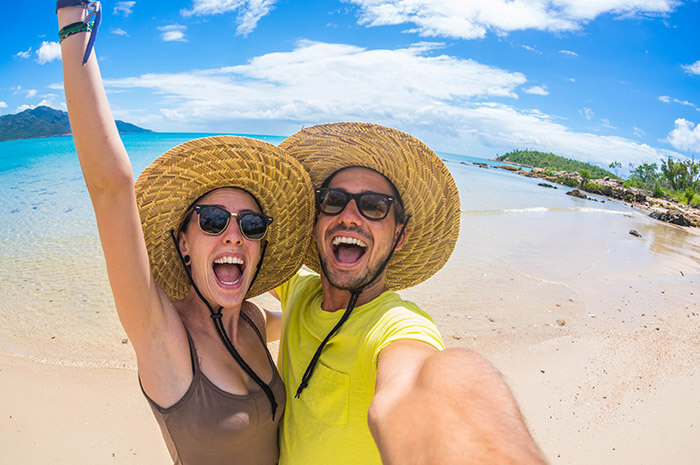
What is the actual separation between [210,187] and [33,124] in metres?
141

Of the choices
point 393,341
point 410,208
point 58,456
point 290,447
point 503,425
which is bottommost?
point 58,456

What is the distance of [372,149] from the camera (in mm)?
2477

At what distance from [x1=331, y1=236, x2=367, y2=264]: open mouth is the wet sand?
1464 millimetres

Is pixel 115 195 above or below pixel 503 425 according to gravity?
above

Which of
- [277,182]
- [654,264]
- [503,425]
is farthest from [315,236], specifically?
[654,264]

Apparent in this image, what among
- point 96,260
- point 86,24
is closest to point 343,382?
point 86,24

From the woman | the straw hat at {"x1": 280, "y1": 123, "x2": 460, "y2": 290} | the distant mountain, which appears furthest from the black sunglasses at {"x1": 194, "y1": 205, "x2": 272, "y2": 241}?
the distant mountain

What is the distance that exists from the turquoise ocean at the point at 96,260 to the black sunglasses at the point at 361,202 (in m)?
3.89

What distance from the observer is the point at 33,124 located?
108688 millimetres

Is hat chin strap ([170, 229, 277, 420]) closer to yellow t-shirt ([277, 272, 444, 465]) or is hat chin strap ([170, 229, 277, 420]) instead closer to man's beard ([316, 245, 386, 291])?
yellow t-shirt ([277, 272, 444, 465])

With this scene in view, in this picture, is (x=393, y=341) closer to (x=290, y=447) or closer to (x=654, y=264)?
(x=290, y=447)

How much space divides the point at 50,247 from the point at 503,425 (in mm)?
11609

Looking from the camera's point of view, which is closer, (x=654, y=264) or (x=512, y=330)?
(x=512, y=330)

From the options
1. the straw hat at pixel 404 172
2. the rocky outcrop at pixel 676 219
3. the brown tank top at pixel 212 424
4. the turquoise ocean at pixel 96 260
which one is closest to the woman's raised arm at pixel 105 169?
the brown tank top at pixel 212 424
